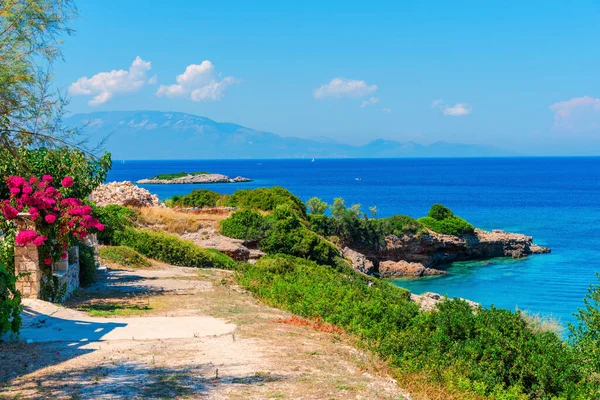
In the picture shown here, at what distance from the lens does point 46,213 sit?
46.1ft

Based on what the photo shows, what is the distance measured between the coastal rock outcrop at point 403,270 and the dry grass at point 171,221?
611 inches

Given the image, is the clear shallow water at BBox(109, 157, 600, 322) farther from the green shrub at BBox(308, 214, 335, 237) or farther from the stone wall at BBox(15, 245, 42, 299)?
the stone wall at BBox(15, 245, 42, 299)

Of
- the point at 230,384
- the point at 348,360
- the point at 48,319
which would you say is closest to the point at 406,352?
the point at 348,360

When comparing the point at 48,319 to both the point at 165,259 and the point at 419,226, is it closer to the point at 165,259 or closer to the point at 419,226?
the point at 165,259

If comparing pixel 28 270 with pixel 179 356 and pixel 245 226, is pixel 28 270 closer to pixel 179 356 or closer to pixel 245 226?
pixel 179 356

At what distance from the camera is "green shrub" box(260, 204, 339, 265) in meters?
33.3

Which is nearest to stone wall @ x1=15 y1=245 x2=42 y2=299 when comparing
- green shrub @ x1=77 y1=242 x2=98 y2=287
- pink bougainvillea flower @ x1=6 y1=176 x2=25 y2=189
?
pink bougainvillea flower @ x1=6 y1=176 x2=25 y2=189

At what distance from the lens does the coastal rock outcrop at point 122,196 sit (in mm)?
38719

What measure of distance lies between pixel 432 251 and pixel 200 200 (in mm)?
20269

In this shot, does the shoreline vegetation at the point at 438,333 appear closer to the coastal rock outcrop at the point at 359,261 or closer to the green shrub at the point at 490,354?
the green shrub at the point at 490,354

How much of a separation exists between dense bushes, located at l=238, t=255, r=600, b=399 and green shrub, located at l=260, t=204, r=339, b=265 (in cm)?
1818

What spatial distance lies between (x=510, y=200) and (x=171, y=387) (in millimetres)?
102646

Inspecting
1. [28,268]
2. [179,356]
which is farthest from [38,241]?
[179,356]

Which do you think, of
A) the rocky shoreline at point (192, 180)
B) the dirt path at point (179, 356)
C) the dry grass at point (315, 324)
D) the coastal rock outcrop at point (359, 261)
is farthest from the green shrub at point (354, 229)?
the rocky shoreline at point (192, 180)
